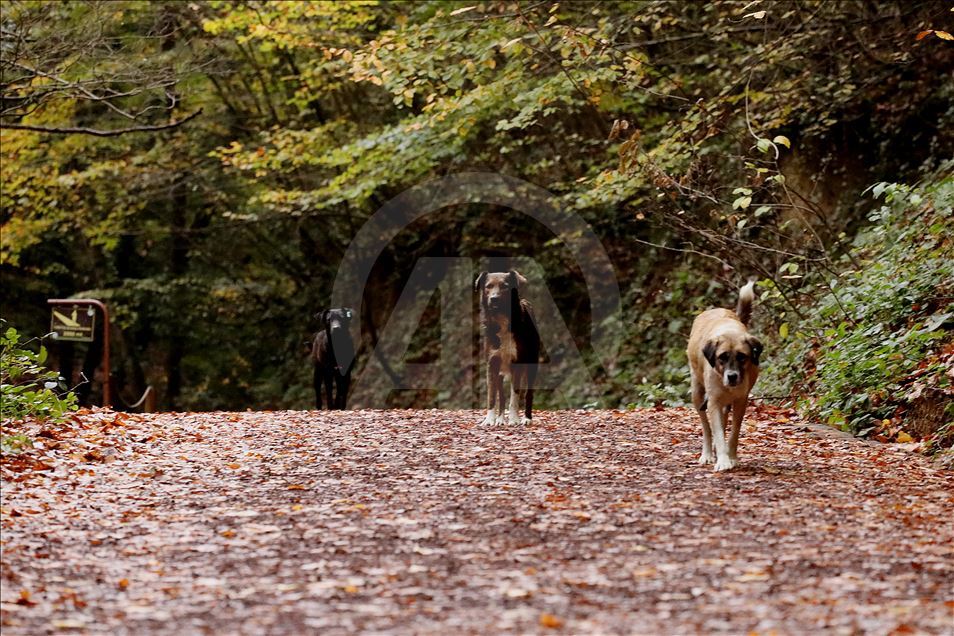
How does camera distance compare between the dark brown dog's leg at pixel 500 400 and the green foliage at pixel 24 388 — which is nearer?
the green foliage at pixel 24 388

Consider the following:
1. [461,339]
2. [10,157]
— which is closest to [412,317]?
[461,339]

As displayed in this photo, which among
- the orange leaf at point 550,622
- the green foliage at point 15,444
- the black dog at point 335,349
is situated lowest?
the orange leaf at point 550,622

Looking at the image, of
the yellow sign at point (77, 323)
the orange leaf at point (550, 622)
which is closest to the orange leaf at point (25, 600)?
the orange leaf at point (550, 622)

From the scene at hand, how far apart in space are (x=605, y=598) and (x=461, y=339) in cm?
1906

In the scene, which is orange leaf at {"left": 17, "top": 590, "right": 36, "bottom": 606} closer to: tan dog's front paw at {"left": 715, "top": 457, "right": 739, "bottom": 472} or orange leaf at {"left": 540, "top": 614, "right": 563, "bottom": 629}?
orange leaf at {"left": 540, "top": 614, "right": 563, "bottom": 629}

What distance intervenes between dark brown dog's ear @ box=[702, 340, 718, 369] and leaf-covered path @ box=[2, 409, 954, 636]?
0.86 metres

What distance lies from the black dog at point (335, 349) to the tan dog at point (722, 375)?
25.1 ft

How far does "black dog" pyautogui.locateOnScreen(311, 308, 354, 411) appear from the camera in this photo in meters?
15.6

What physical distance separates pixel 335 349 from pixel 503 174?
332 inches

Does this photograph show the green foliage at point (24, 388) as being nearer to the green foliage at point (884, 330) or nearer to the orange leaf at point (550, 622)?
the orange leaf at point (550, 622)

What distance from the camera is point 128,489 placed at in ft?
24.6

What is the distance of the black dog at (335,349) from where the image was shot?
1557cm

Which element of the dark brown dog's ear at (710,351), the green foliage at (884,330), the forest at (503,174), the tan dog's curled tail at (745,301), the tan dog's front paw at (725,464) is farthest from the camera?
the forest at (503,174)

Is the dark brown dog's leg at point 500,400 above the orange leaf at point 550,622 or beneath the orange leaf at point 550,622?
above
